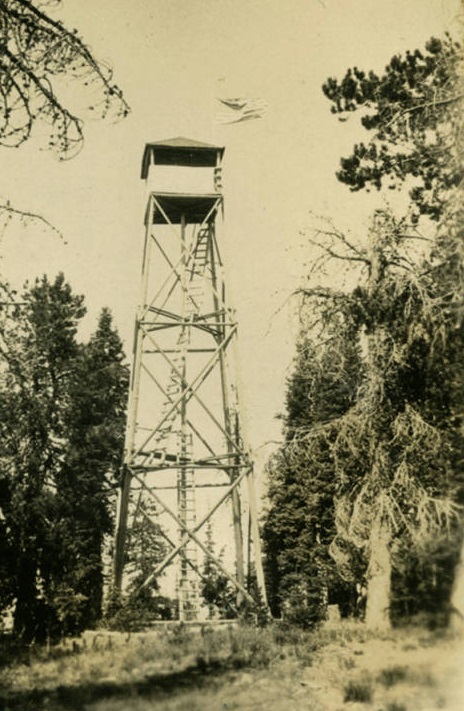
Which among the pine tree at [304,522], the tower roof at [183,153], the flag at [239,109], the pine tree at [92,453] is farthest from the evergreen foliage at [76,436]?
the flag at [239,109]

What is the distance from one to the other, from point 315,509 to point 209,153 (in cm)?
1531

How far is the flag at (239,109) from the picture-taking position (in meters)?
8.95

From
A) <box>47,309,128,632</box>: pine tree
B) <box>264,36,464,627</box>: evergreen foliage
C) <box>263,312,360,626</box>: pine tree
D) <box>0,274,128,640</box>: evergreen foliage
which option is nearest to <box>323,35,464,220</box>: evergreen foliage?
<box>264,36,464,627</box>: evergreen foliage

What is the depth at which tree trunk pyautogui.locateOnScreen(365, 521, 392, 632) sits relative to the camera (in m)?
9.33

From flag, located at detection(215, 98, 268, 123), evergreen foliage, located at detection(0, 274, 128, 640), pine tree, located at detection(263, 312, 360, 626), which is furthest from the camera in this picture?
pine tree, located at detection(263, 312, 360, 626)

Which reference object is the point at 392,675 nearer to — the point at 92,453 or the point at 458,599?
the point at 458,599

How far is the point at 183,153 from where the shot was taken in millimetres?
13930

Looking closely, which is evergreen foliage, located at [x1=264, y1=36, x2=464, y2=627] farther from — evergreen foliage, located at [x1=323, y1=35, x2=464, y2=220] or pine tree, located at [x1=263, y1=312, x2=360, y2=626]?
pine tree, located at [x1=263, y1=312, x2=360, y2=626]

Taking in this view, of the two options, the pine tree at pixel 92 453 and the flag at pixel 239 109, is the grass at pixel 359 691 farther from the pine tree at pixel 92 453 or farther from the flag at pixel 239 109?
the pine tree at pixel 92 453

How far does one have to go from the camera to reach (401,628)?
900 centimetres

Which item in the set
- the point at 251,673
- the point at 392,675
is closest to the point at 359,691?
the point at 392,675

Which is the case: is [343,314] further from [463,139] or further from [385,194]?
[463,139]

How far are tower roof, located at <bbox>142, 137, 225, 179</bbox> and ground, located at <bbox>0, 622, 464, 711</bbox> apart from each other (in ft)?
30.4

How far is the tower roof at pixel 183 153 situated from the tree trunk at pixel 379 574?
8434mm
